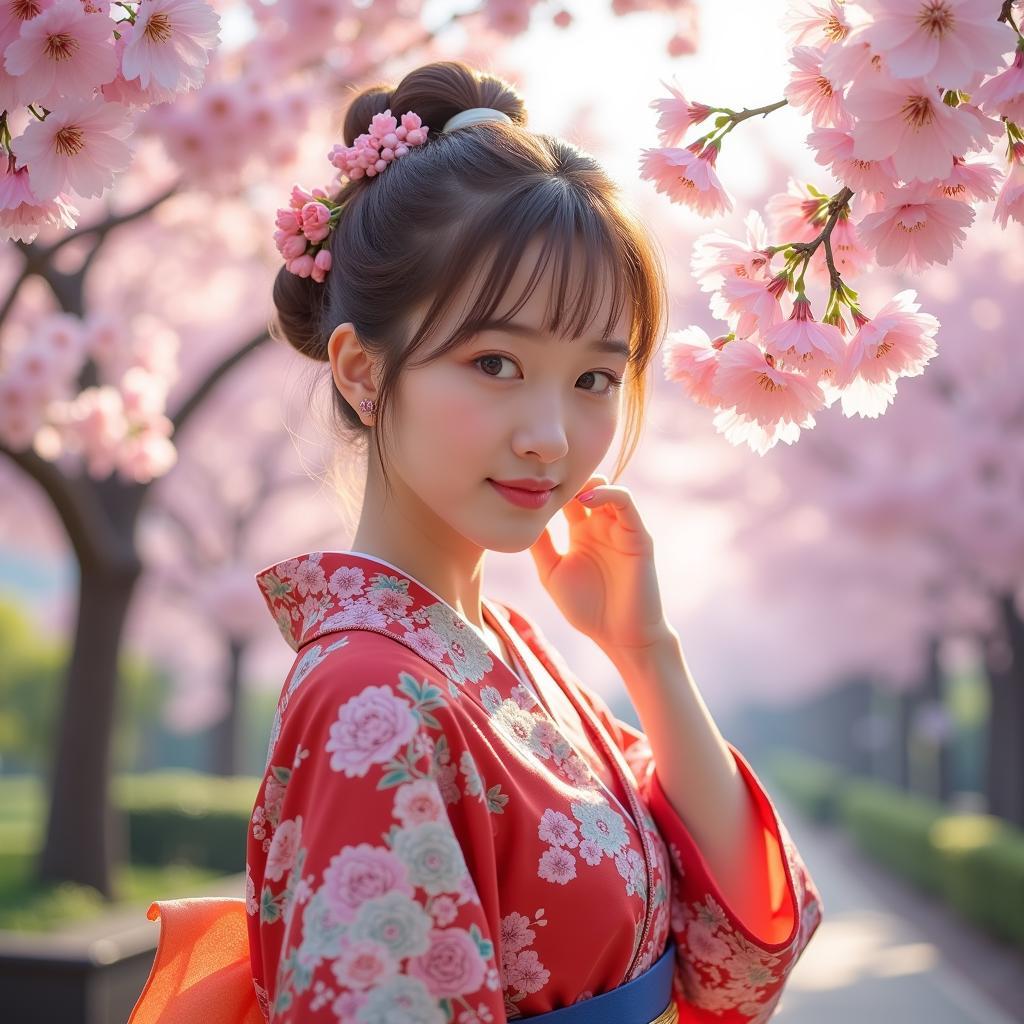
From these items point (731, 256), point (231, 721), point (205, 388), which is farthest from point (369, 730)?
point (231, 721)

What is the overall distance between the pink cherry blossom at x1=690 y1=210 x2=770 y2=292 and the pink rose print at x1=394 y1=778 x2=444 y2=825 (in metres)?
0.74

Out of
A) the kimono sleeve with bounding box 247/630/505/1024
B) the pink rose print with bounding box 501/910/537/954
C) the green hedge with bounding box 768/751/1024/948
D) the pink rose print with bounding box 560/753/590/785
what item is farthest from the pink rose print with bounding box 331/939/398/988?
the green hedge with bounding box 768/751/1024/948

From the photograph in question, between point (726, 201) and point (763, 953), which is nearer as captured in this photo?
point (726, 201)

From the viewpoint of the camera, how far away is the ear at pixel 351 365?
1.72 metres

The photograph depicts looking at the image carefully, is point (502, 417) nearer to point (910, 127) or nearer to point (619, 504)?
point (619, 504)

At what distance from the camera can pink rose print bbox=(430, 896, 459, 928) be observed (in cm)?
132

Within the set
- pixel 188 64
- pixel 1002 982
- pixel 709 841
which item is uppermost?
pixel 188 64

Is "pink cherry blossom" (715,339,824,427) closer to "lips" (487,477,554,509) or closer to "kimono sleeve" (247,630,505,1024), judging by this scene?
"lips" (487,477,554,509)

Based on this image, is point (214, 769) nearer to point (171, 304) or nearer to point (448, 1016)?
point (171, 304)

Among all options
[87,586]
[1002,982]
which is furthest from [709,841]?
[1002,982]

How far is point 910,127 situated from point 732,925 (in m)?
1.11

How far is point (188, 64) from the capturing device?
1462 mm

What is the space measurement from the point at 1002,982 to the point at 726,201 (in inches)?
308

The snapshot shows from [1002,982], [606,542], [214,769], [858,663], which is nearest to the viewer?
[606,542]
